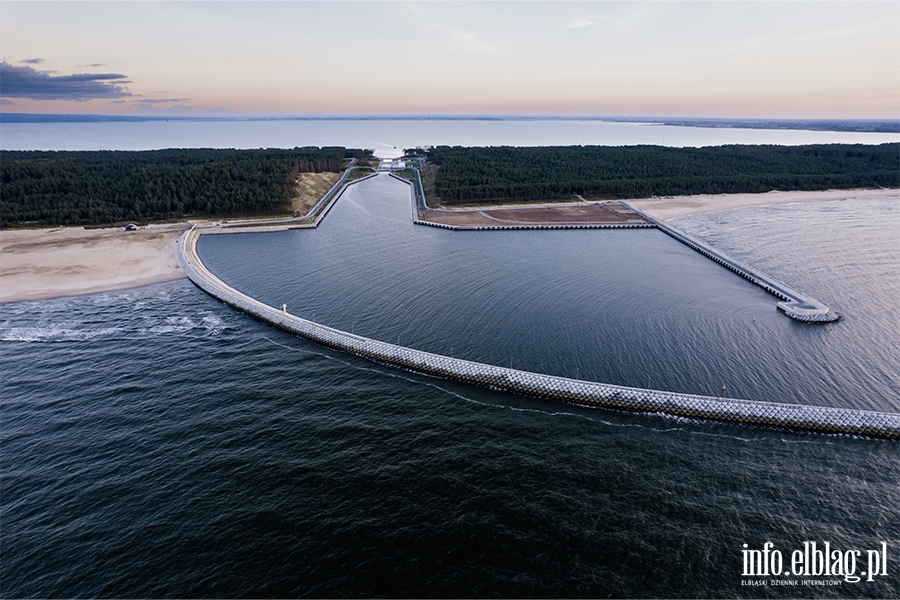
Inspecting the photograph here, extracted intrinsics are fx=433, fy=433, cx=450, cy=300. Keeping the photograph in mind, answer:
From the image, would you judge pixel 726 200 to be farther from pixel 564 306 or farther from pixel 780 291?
pixel 564 306

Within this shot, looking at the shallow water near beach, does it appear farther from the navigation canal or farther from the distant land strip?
the distant land strip

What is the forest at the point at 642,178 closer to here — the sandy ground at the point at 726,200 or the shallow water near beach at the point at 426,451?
the sandy ground at the point at 726,200

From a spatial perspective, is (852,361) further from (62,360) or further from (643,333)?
(62,360)

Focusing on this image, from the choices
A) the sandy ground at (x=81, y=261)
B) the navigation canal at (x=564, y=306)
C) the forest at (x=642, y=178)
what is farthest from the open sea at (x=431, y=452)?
the forest at (x=642, y=178)

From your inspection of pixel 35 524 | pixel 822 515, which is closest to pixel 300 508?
pixel 35 524

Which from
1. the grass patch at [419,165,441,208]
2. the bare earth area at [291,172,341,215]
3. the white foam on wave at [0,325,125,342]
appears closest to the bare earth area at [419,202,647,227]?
the grass patch at [419,165,441,208]
